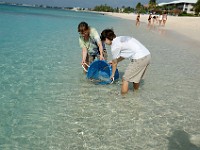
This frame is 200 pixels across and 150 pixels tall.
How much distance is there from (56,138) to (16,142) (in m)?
0.59

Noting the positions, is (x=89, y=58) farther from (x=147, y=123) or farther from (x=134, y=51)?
(x=147, y=123)

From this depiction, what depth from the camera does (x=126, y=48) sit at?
17.4 ft

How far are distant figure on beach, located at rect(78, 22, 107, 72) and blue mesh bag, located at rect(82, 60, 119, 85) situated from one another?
208 millimetres

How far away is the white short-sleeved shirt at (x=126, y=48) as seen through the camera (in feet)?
17.0

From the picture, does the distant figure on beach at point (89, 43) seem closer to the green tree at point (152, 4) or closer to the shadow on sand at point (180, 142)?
the shadow on sand at point (180, 142)

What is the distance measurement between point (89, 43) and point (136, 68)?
1.59 metres

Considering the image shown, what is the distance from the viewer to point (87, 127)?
4.54 m

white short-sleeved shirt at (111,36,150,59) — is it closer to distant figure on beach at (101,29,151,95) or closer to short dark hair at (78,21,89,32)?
distant figure on beach at (101,29,151,95)

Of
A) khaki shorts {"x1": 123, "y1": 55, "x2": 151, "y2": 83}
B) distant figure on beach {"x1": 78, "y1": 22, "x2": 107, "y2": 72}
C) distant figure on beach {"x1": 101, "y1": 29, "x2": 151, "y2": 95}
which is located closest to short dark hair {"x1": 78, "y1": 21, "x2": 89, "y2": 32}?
distant figure on beach {"x1": 78, "y1": 22, "x2": 107, "y2": 72}

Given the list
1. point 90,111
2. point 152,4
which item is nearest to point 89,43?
point 90,111

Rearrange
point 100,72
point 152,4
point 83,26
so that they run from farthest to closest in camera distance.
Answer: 1. point 152,4
2. point 100,72
3. point 83,26

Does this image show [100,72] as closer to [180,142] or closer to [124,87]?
[124,87]

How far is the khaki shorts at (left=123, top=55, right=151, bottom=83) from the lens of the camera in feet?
18.0

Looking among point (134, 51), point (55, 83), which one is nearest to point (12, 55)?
point (55, 83)
